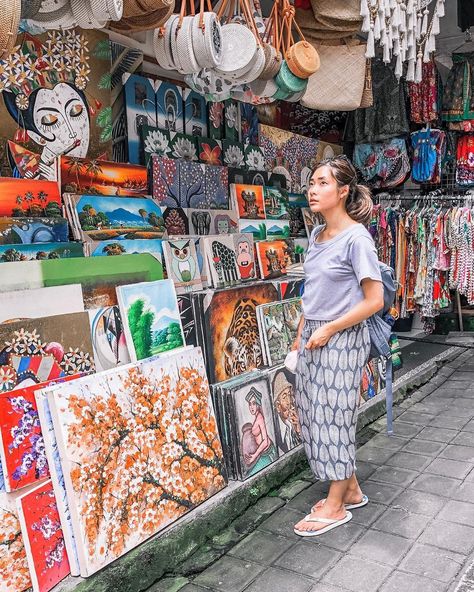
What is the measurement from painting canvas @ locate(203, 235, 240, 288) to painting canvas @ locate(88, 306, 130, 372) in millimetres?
851

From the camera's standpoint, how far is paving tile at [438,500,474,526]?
9.12 ft

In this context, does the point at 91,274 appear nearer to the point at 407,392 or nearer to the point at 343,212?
the point at 343,212

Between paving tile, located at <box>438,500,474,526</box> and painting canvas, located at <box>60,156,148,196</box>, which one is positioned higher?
painting canvas, located at <box>60,156,148,196</box>

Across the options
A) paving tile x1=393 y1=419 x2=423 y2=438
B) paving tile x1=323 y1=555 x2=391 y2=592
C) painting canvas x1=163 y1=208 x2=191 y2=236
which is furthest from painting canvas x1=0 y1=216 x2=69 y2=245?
paving tile x1=393 y1=419 x2=423 y2=438

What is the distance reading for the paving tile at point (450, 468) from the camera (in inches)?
129

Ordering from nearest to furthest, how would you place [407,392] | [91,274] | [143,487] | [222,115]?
1. [143,487]
2. [91,274]
3. [222,115]
4. [407,392]

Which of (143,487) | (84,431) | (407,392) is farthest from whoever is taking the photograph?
(407,392)

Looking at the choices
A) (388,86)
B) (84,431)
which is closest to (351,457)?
(84,431)

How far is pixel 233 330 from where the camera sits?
3.23 m

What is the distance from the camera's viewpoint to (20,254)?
7.96 ft

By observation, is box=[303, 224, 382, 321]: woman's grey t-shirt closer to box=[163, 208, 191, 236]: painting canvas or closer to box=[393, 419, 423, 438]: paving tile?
box=[163, 208, 191, 236]: painting canvas

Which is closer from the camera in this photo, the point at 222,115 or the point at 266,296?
the point at 266,296

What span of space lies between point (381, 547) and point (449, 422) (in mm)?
1777

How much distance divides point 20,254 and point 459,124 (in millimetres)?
4916
